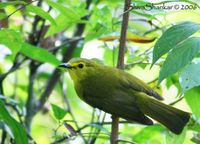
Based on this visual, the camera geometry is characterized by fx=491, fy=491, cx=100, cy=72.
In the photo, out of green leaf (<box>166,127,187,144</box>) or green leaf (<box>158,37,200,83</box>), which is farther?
green leaf (<box>166,127,187,144</box>)

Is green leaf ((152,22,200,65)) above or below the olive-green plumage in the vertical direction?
above

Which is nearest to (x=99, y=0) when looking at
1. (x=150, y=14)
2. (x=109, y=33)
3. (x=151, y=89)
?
(x=109, y=33)

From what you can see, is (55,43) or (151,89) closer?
(151,89)

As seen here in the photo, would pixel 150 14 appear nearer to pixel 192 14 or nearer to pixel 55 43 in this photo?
pixel 192 14

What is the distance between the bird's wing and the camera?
1.91m

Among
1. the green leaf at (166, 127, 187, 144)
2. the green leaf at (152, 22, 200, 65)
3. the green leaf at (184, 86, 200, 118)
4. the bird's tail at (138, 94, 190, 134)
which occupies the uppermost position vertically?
the green leaf at (152, 22, 200, 65)

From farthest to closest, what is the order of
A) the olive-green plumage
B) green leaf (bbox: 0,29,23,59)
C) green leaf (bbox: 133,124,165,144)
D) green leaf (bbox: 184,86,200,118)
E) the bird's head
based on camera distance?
the bird's head, green leaf (bbox: 133,124,165,144), the olive-green plumage, green leaf (bbox: 0,29,23,59), green leaf (bbox: 184,86,200,118)

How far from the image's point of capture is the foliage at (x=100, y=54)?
1.28 meters

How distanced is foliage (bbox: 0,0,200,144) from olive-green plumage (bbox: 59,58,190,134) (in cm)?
5

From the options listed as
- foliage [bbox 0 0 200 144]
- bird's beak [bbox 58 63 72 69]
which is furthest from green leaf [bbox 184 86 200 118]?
bird's beak [bbox 58 63 72 69]

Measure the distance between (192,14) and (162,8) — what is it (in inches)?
4.4

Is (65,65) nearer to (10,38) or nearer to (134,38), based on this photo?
(134,38)

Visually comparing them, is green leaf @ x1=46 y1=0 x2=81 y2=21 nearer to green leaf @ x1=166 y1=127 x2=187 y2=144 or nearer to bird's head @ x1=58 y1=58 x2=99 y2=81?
bird's head @ x1=58 y1=58 x2=99 y2=81

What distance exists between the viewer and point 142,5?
1.52 meters
